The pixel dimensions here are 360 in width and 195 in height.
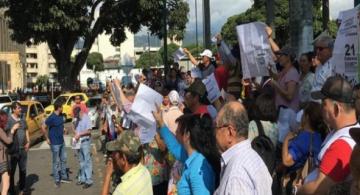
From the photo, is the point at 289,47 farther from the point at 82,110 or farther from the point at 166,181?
the point at 82,110

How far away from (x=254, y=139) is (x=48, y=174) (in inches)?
390

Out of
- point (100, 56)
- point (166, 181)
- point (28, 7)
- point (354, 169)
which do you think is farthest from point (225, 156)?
point (100, 56)

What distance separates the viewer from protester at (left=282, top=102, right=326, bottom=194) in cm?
459

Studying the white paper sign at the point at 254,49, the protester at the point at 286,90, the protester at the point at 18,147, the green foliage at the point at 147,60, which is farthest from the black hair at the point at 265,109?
the green foliage at the point at 147,60

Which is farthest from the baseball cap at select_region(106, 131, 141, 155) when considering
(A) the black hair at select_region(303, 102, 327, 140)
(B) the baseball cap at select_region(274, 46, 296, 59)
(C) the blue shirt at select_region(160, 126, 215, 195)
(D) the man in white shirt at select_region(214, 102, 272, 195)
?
(B) the baseball cap at select_region(274, 46, 296, 59)

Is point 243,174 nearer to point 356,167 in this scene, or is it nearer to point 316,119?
point 356,167

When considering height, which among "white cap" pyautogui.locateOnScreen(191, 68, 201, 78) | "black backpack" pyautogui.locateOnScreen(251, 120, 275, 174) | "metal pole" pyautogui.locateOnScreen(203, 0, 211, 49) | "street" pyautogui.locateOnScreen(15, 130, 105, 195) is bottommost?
"street" pyautogui.locateOnScreen(15, 130, 105, 195)

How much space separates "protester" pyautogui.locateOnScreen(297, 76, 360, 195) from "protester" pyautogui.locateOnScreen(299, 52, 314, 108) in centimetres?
235

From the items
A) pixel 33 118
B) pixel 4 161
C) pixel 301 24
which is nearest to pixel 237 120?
pixel 301 24

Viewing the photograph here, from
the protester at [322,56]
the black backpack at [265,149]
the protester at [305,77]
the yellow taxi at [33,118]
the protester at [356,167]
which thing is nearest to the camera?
the protester at [356,167]

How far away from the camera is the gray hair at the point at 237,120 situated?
11.6 feet

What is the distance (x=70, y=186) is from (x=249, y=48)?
722 centimetres

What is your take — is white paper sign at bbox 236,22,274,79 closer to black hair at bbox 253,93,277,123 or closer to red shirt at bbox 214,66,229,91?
black hair at bbox 253,93,277,123

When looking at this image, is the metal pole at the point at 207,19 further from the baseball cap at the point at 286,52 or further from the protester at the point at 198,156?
the protester at the point at 198,156
